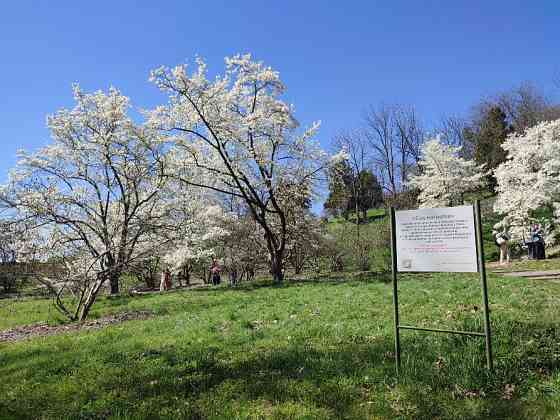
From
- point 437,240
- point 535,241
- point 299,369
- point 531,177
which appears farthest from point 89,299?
point 535,241

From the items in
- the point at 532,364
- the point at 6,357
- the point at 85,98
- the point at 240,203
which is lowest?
the point at 6,357

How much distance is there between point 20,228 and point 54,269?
2.60 metres

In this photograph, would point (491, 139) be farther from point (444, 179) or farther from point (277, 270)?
point (277, 270)

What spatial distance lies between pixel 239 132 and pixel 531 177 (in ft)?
51.1

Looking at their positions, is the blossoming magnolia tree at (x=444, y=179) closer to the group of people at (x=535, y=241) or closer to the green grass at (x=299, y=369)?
the group of people at (x=535, y=241)

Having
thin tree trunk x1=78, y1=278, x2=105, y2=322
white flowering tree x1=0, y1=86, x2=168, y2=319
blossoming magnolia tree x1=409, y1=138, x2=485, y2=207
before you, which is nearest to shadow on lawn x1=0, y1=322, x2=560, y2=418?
thin tree trunk x1=78, y1=278, x2=105, y2=322

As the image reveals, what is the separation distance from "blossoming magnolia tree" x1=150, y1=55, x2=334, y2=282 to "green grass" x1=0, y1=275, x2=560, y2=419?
39.8ft

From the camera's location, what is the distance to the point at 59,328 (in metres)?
10.1

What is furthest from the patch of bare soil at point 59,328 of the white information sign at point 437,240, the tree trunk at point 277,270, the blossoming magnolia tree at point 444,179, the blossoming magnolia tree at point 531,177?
the blossoming magnolia tree at point 444,179

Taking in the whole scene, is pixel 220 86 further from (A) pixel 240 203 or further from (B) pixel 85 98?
(A) pixel 240 203

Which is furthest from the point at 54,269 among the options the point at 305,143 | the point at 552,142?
the point at 552,142

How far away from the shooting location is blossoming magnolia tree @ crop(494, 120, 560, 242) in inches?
764

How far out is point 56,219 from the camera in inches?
532

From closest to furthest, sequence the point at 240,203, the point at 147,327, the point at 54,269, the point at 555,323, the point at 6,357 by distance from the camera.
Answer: the point at 555,323, the point at 6,357, the point at 147,327, the point at 54,269, the point at 240,203
